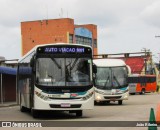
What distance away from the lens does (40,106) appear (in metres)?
20.1

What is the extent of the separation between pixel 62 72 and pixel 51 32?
7834cm

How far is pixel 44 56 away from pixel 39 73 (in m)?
0.76

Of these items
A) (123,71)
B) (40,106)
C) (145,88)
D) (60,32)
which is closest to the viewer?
(40,106)

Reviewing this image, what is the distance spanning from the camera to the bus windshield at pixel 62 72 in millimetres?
20219

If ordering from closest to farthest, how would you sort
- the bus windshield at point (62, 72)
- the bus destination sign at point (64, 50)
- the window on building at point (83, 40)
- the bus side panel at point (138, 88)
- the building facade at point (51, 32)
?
1. the bus windshield at point (62, 72)
2. the bus destination sign at point (64, 50)
3. the bus side panel at point (138, 88)
4. the building facade at point (51, 32)
5. the window on building at point (83, 40)

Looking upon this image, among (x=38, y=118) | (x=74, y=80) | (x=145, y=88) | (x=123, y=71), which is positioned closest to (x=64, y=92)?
(x=74, y=80)

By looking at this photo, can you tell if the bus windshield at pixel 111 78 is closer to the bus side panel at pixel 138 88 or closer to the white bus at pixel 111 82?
the white bus at pixel 111 82

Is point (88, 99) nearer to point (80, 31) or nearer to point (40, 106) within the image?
point (40, 106)

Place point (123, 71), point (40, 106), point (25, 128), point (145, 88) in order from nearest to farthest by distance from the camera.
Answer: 1. point (25, 128)
2. point (40, 106)
3. point (123, 71)
4. point (145, 88)

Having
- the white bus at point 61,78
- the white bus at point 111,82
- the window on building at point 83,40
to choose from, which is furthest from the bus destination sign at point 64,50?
the window on building at point 83,40

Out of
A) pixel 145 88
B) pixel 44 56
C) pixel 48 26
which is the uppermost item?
pixel 48 26

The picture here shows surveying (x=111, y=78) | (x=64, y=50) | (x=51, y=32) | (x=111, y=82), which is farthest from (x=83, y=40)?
(x=64, y=50)

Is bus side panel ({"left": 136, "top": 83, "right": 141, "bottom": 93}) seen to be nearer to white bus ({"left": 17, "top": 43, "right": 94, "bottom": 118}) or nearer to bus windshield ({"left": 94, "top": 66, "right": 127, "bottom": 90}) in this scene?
bus windshield ({"left": 94, "top": 66, "right": 127, "bottom": 90})

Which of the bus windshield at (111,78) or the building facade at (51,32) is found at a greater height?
the building facade at (51,32)
